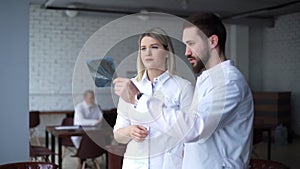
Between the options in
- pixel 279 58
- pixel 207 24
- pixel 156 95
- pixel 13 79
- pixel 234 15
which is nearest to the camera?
pixel 207 24

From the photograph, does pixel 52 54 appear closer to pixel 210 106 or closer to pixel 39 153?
pixel 39 153

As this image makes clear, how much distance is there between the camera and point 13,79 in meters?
2.88

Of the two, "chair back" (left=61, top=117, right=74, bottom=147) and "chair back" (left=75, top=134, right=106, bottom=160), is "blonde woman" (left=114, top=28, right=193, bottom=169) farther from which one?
"chair back" (left=61, top=117, right=74, bottom=147)

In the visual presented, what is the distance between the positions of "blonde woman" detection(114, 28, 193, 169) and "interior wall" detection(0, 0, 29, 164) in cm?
149

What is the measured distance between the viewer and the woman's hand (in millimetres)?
1418

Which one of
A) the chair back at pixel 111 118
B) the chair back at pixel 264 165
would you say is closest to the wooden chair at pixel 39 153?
the chair back at pixel 111 118

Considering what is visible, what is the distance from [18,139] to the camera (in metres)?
2.92

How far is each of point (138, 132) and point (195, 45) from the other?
0.40 metres

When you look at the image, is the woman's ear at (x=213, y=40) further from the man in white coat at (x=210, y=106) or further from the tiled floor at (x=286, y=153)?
the tiled floor at (x=286, y=153)

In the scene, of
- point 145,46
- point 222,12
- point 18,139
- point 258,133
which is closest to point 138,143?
point 145,46

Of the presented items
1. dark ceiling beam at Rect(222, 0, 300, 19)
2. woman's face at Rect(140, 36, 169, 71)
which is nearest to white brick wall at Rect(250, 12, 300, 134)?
dark ceiling beam at Rect(222, 0, 300, 19)

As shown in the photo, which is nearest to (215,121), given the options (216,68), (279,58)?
(216,68)

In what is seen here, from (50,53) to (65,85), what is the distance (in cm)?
70

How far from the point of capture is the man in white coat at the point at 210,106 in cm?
111
